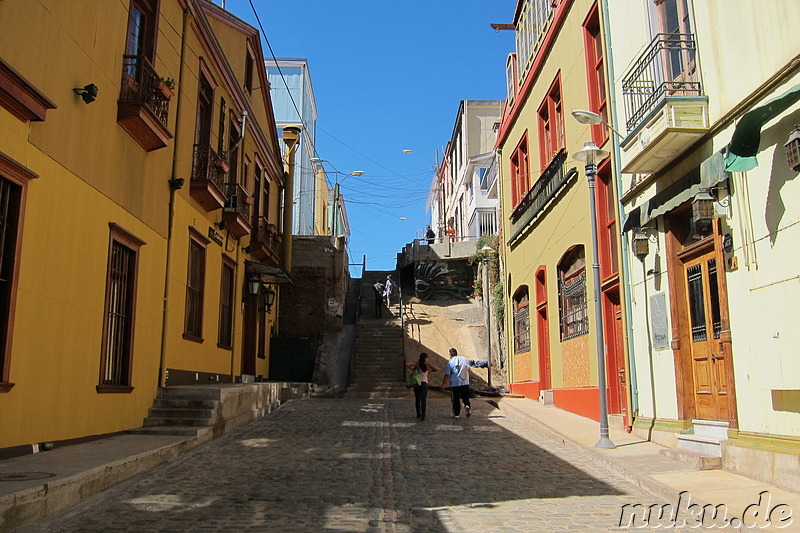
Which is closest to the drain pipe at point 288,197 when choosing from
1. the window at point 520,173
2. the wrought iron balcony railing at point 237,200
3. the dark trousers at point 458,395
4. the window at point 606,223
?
the wrought iron balcony railing at point 237,200

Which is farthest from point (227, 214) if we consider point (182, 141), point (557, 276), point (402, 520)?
point (402, 520)

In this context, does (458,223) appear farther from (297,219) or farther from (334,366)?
(334,366)

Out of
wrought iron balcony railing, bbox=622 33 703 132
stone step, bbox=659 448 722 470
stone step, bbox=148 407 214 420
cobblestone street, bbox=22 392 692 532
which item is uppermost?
wrought iron balcony railing, bbox=622 33 703 132

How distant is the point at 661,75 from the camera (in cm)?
974

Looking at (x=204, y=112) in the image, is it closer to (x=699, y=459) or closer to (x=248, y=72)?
(x=248, y=72)

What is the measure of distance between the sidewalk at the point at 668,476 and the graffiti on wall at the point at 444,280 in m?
20.9

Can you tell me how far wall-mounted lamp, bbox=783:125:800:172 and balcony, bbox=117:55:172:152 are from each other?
850cm

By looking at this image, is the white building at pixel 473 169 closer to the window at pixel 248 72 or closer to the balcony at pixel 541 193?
the balcony at pixel 541 193

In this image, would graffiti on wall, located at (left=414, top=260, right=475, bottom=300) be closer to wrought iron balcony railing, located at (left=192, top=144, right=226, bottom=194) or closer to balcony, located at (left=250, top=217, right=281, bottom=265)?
balcony, located at (left=250, top=217, right=281, bottom=265)

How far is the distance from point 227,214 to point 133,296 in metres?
5.21

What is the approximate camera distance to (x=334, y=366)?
22.7 m

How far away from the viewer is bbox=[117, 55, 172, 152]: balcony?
10281mm

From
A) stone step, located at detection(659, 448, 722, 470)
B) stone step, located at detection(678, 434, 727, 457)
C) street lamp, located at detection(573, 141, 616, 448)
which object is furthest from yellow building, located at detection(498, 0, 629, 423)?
stone step, located at detection(659, 448, 722, 470)

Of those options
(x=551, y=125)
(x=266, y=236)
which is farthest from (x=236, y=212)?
(x=551, y=125)
